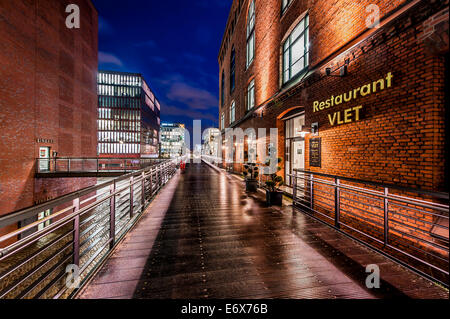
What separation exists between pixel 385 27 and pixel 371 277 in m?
4.45

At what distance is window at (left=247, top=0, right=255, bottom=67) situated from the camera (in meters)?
11.7

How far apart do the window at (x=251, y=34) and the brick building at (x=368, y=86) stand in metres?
3.68

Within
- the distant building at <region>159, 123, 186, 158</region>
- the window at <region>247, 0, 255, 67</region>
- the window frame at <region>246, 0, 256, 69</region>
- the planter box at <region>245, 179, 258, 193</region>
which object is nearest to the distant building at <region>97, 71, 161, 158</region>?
the window frame at <region>246, 0, 256, 69</region>

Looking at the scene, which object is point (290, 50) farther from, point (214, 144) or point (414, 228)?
point (214, 144)

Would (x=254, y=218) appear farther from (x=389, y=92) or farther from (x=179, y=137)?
(x=179, y=137)

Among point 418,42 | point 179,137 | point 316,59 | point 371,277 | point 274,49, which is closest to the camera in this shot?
point 371,277

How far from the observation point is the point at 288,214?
15.4 ft

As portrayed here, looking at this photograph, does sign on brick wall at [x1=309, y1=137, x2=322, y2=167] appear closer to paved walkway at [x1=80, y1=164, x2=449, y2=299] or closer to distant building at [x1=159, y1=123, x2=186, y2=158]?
paved walkway at [x1=80, y1=164, x2=449, y2=299]

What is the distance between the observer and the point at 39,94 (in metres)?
14.9

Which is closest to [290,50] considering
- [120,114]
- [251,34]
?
[251,34]

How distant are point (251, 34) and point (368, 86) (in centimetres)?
1046

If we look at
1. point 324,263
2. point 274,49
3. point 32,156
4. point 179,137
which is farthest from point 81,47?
point 179,137

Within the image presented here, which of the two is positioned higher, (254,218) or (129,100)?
(129,100)

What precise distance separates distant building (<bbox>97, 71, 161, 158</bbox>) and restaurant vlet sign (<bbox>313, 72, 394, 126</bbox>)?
55.0 metres
